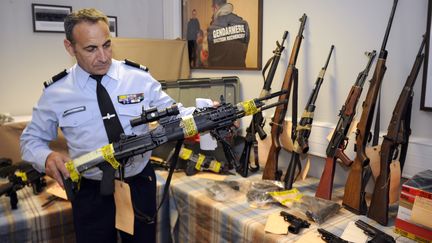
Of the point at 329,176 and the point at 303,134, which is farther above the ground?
the point at 303,134

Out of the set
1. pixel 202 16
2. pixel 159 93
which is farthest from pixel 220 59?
pixel 159 93

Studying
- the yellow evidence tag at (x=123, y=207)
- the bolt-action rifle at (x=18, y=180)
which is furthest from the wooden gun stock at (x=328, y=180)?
the bolt-action rifle at (x=18, y=180)

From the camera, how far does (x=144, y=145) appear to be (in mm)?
1155

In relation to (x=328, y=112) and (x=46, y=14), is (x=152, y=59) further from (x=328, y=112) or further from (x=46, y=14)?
(x=328, y=112)

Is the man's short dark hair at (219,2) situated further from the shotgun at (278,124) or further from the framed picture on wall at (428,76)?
the framed picture on wall at (428,76)

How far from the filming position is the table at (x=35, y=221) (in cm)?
142

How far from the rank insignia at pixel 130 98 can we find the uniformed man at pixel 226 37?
107cm

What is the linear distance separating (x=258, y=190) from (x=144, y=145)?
0.70 meters

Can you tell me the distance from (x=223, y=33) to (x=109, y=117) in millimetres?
1334

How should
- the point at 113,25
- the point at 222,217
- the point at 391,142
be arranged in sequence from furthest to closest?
the point at 113,25, the point at 222,217, the point at 391,142

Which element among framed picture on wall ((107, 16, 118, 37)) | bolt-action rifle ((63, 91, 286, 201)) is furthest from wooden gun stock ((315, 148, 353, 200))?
framed picture on wall ((107, 16, 118, 37))

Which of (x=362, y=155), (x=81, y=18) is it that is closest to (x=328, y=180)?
(x=362, y=155)

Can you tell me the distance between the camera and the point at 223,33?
2377 mm

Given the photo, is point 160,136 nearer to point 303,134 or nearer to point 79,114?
point 79,114
